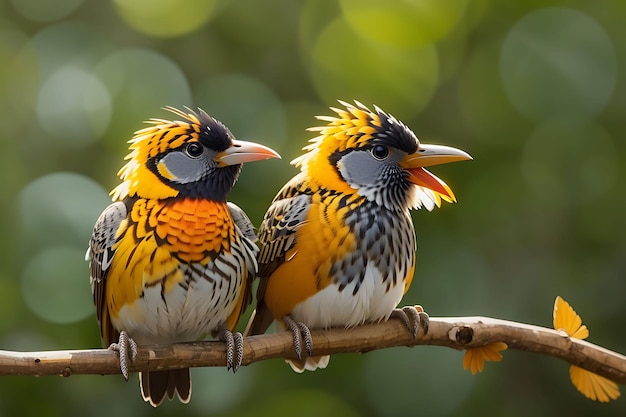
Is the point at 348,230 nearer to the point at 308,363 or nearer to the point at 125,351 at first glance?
the point at 308,363

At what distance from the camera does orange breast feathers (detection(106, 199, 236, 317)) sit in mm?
3119

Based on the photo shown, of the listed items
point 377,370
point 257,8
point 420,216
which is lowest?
point 377,370

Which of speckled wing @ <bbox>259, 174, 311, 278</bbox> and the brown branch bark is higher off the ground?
speckled wing @ <bbox>259, 174, 311, 278</bbox>

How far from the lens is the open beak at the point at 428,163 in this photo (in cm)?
334

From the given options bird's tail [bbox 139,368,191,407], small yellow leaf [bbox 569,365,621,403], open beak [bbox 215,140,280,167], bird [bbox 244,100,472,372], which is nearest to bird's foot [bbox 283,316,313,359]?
bird [bbox 244,100,472,372]

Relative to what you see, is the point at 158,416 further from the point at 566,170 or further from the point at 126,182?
the point at 566,170

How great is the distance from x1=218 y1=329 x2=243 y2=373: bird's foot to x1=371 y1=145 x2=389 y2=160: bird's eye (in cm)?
83

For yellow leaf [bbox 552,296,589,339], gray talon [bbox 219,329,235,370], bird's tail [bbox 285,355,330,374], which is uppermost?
yellow leaf [bbox 552,296,589,339]

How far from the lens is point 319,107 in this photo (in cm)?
569

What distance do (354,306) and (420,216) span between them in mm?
2211

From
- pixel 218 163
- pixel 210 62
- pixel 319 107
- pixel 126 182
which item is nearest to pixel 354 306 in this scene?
pixel 218 163

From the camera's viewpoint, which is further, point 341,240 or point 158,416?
point 158,416

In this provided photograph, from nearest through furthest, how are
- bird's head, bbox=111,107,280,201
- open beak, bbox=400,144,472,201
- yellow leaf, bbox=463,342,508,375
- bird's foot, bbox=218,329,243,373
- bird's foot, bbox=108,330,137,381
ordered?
bird's foot, bbox=108,330,137,381 → bird's foot, bbox=218,329,243,373 → bird's head, bbox=111,107,280,201 → open beak, bbox=400,144,472,201 → yellow leaf, bbox=463,342,508,375

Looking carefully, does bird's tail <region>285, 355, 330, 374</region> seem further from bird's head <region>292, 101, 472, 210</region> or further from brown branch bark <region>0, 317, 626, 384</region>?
bird's head <region>292, 101, 472, 210</region>
